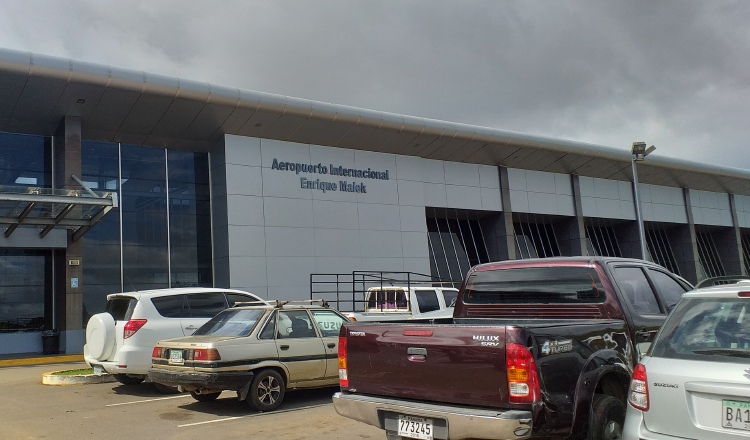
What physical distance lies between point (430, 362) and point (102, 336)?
25.0ft

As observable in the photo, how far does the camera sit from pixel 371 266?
23953 millimetres

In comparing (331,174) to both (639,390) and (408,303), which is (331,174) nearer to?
(408,303)

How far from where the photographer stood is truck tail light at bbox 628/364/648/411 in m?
4.14

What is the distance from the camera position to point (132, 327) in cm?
1041

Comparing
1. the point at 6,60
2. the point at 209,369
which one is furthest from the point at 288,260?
the point at 209,369

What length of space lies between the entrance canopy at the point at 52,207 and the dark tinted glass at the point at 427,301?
893cm

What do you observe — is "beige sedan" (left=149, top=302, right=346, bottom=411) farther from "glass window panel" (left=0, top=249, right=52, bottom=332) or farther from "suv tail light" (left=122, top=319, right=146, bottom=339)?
A: "glass window panel" (left=0, top=249, right=52, bottom=332)

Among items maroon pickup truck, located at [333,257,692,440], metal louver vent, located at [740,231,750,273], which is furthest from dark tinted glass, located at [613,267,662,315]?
metal louver vent, located at [740,231,750,273]

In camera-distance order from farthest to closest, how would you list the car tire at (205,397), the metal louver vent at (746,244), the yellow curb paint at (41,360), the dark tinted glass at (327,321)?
the metal louver vent at (746,244) < the yellow curb paint at (41,360) < the dark tinted glass at (327,321) < the car tire at (205,397)

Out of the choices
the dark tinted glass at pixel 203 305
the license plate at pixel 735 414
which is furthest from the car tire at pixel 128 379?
the license plate at pixel 735 414

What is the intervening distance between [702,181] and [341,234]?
24.4 metres

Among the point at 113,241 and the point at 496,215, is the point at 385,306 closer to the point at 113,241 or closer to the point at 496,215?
the point at 113,241

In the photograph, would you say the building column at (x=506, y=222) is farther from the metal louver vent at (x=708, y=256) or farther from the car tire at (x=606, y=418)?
the car tire at (x=606, y=418)

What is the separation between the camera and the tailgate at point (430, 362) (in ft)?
15.3
